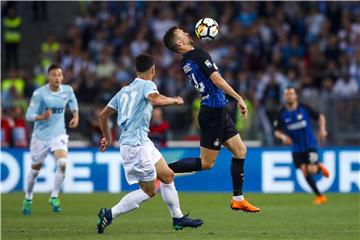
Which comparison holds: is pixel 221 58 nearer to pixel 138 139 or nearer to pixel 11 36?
pixel 11 36

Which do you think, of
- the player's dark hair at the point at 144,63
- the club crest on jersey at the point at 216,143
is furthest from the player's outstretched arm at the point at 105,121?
the club crest on jersey at the point at 216,143

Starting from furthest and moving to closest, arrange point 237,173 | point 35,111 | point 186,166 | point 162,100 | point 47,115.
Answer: point 35,111 → point 47,115 → point 186,166 → point 237,173 → point 162,100

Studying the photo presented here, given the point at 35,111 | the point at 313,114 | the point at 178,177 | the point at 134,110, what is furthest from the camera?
the point at 178,177

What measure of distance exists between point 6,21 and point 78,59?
231cm

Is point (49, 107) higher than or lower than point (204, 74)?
lower

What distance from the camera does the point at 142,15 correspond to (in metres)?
28.1

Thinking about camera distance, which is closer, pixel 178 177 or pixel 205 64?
pixel 205 64

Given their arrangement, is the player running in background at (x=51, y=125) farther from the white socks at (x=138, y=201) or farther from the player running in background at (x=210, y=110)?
the white socks at (x=138, y=201)

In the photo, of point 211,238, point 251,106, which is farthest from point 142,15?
point 211,238

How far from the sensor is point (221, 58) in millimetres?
26234

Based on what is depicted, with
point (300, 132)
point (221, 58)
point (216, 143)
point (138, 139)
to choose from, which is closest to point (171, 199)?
point (138, 139)

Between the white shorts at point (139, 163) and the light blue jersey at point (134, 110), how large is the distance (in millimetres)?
78

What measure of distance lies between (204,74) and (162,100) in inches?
67.0

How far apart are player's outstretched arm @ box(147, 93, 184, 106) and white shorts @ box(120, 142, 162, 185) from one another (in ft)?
2.11
